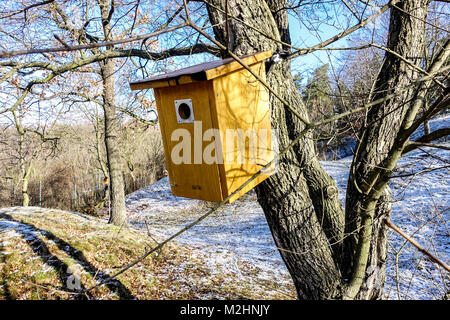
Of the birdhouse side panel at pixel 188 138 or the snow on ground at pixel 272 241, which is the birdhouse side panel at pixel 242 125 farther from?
the snow on ground at pixel 272 241

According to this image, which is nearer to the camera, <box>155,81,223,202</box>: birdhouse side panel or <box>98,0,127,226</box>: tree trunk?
<box>155,81,223,202</box>: birdhouse side panel

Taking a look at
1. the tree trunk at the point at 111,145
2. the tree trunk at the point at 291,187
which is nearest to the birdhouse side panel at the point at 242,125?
the tree trunk at the point at 291,187

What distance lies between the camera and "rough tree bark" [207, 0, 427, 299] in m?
2.04

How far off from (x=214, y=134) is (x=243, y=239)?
236 inches

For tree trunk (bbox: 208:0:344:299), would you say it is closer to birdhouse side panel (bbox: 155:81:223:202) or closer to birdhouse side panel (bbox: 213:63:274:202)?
birdhouse side panel (bbox: 213:63:274:202)

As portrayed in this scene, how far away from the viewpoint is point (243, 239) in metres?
7.22

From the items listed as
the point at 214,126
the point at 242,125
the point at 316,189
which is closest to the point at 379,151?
the point at 316,189

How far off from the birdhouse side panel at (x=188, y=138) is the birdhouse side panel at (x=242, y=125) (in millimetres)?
80

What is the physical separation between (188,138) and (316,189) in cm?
126

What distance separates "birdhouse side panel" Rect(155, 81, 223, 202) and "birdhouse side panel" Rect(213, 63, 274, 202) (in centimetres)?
8

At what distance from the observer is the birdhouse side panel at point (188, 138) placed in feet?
5.84

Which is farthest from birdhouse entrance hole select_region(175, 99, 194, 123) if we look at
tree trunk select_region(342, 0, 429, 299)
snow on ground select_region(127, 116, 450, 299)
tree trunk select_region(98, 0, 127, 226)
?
tree trunk select_region(98, 0, 127, 226)

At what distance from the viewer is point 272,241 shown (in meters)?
6.89

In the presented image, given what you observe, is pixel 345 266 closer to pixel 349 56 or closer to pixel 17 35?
pixel 349 56
